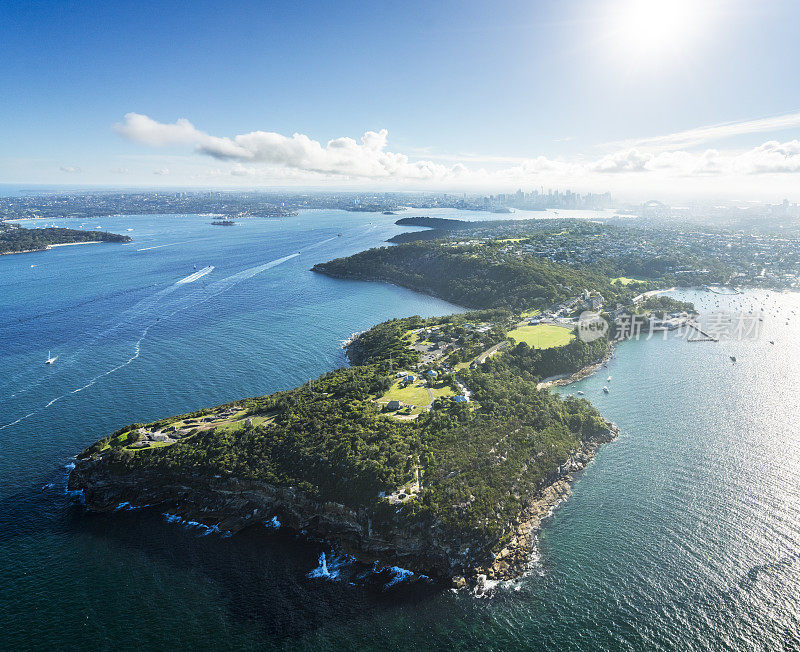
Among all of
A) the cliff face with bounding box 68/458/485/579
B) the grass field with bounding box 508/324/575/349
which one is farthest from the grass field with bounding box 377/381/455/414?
the grass field with bounding box 508/324/575/349

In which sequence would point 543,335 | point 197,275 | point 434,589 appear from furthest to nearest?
point 197,275 → point 543,335 → point 434,589

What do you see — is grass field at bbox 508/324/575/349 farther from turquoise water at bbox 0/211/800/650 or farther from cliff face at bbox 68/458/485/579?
cliff face at bbox 68/458/485/579

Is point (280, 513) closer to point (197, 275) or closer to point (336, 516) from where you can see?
point (336, 516)

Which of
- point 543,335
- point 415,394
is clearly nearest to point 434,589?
point 415,394

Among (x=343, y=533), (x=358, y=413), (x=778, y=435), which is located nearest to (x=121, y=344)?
(x=358, y=413)

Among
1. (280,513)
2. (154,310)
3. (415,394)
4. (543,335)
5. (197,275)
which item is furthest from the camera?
(197,275)

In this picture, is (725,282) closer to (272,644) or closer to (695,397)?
(695,397)

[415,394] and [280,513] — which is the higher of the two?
[415,394]

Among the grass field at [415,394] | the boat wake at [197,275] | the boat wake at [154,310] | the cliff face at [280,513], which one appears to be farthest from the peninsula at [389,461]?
the boat wake at [197,275]
